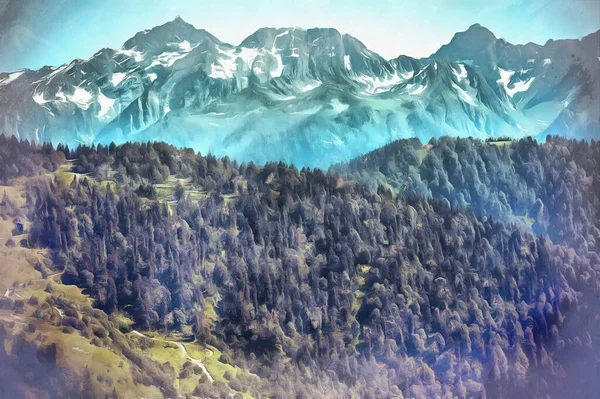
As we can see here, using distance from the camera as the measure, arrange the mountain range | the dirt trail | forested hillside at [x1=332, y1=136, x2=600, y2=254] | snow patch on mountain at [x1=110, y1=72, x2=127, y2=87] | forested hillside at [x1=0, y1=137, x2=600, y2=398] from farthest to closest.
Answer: forested hillside at [x1=332, y1=136, x2=600, y2=254] < snow patch on mountain at [x1=110, y1=72, x2=127, y2=87] < the mountain range < forested hillside at [x1=0, y1=137, x2=600, y2=398] < the dirt trail

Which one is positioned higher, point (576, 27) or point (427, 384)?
point (576, 27)

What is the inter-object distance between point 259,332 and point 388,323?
1.51 m

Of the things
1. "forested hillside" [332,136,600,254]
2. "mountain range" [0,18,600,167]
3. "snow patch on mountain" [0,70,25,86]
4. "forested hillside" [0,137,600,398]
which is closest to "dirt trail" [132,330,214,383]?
"forested hillside" [0,137,600,398]

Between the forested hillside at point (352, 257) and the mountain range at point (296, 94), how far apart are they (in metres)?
0.23

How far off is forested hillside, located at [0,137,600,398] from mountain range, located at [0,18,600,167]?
0.23 metres

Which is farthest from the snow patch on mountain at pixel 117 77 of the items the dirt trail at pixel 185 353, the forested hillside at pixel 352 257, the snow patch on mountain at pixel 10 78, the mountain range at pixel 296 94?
the dirt trail at pixel 185 353

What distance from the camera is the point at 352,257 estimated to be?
25.3 ft

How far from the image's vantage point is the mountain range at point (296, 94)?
740 centimetres

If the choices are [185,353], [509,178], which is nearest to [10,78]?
[185,353]

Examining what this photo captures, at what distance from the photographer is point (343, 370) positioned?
288 inches

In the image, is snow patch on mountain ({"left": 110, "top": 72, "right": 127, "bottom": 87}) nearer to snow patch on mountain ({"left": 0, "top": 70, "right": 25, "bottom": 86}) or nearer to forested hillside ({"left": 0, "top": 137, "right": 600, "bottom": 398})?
forested hillside ({"left": 0, "top": 137, "right": 600, "bottom": 398})

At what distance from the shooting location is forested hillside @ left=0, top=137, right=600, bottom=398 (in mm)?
7156

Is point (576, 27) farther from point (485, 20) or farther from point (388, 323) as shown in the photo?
point (388, 323)

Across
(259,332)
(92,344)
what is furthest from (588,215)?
(92,344)
